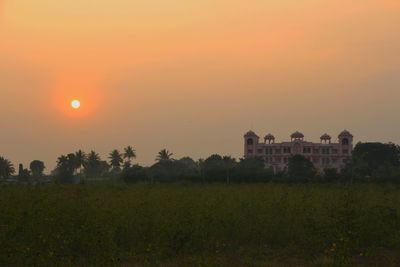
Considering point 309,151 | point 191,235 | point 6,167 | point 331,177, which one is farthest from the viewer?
point 309,151

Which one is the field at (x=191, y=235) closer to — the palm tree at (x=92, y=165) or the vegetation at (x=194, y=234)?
the vegetation at (x=194, y=234)

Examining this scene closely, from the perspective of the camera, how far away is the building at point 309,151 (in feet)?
366

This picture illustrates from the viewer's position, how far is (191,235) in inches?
376

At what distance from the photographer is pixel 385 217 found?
1078cm

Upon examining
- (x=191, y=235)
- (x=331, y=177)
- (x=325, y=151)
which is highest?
(x=325, y=151)

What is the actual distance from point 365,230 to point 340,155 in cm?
10508

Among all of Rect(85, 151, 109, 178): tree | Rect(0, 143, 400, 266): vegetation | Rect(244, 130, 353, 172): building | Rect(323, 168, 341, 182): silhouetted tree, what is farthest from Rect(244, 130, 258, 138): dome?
Rect(0, 143, 400, 266): vegetation

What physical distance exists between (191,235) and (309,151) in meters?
105

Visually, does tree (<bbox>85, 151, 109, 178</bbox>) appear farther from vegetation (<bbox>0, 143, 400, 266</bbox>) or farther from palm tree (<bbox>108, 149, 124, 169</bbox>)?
vegetation (<bbox>0, 143, 400, 266</bbox>)

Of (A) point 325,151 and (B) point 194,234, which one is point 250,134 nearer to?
(A) point 325,151

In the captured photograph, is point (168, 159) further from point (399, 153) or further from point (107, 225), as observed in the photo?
point (107, 225)

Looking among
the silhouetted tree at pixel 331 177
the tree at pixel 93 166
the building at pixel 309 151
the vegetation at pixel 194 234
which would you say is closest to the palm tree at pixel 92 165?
the tree at pixel 93 166

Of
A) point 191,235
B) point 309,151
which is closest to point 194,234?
point 191,235

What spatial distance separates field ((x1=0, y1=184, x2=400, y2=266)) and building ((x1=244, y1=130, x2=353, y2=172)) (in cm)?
10091
